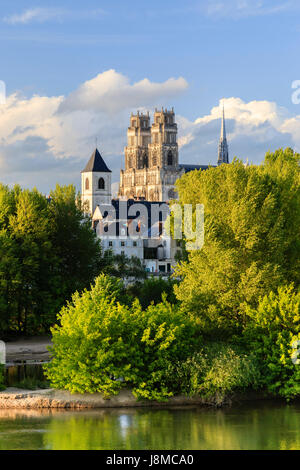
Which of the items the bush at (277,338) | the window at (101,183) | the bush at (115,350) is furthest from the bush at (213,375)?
the window at (101,183)

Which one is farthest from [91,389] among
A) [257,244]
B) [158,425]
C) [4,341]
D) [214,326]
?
[4,341]

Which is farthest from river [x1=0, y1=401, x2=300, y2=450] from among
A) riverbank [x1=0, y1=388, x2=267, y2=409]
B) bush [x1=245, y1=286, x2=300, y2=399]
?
bush [x1=245, y1=286, x2=300, y2=399]

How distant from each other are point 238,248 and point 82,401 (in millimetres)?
11844

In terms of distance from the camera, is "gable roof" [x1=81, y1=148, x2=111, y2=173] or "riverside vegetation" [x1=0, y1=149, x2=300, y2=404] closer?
"riverside vegetation" [x1=0, y1=149, x2=300, y2=404]

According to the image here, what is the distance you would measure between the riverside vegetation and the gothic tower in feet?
391

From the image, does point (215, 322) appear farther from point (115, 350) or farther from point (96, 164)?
point (96, 164)

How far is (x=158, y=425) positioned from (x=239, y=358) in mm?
6343

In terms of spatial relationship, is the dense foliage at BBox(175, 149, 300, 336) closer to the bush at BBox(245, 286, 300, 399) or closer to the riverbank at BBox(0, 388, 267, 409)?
the bush at BBox(245, 286, 300, 399)

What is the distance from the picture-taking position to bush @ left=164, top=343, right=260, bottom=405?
36219mm

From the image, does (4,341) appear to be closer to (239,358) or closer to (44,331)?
(44,331)

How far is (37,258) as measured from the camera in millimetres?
58281

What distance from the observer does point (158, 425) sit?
107 ft

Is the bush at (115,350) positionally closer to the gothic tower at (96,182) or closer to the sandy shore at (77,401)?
the sandy shore at (77,401)
